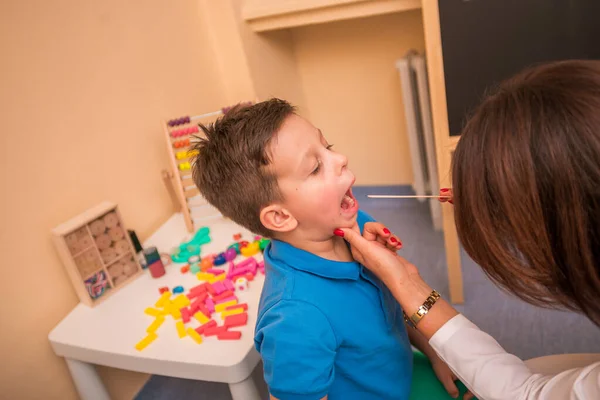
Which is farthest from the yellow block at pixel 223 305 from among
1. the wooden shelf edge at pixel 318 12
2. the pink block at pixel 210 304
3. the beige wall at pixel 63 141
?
the wooden shelf edge at pixel 318 12

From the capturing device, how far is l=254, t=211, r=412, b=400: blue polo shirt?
Answer: 75 cm

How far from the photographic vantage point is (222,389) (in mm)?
1553

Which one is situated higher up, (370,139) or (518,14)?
(518,14)

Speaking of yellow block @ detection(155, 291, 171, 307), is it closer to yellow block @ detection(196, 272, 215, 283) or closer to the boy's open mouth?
yellow block @ detection(196, 272, 215, 283)

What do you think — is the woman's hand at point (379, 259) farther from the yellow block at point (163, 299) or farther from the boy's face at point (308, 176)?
the yellow block at point (163, 299)

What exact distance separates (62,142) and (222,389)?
0.90m

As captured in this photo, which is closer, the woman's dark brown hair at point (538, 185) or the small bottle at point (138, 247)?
the woman's dark brown hair at point (538, 185)

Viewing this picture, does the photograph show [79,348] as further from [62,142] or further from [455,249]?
[455,249]

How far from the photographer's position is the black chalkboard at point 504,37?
1.21 m

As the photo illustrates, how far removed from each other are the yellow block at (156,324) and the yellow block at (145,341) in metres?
0.02

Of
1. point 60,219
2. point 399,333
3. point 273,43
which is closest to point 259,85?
point 273,43

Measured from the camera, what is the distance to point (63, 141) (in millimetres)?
1317

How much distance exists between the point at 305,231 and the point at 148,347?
1.53ft

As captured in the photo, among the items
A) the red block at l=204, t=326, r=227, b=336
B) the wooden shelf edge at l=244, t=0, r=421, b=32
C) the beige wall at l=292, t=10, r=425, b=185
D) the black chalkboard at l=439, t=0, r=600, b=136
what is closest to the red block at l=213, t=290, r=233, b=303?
the red block at l=204, t=326, r=227, b=336
